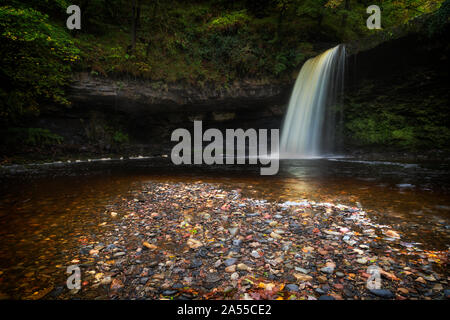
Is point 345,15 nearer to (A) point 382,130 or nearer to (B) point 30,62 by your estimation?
(A) point 382,130

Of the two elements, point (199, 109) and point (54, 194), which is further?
point (199, 109)

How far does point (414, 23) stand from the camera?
10938mm

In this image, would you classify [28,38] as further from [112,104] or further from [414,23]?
[414,23]

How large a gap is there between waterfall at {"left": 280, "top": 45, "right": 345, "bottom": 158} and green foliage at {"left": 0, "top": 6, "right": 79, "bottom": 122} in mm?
15454

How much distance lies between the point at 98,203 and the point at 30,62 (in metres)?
11.3

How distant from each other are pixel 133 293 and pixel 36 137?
49.5 feet

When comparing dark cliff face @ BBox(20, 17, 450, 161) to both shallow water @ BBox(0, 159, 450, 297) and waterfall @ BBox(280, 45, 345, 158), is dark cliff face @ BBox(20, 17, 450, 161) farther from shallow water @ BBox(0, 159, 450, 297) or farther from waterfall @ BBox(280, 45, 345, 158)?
shallow water @ BBox(0, 159, 450, 297)

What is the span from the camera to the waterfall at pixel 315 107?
47.5 ft

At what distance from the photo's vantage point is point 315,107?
15.4m

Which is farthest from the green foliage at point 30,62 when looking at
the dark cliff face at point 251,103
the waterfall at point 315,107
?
the waterfall at point 315,107

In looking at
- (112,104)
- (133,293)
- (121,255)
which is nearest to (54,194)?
(121,255)

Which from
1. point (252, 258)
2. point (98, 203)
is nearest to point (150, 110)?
point (98, 203)

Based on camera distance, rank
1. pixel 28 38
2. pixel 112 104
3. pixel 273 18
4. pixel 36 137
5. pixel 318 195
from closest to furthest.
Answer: pixel 318 195, pixel 28 38, pixel 36 137, pixel 112 104, pixel 273 18

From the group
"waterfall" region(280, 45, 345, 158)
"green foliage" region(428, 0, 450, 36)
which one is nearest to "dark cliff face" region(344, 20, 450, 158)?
"green foliage" region(428, 0, 450, 36)
